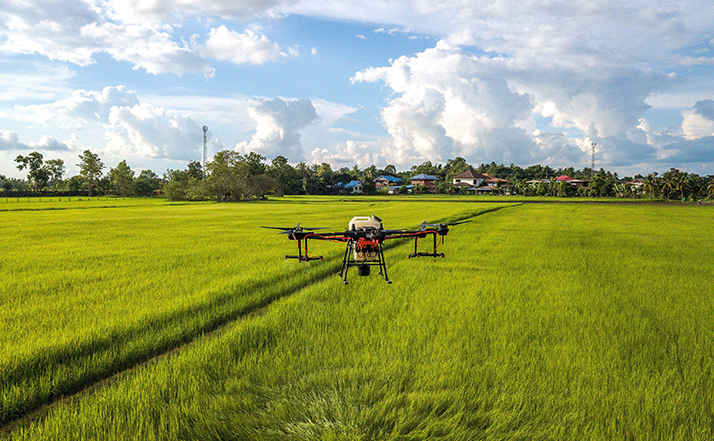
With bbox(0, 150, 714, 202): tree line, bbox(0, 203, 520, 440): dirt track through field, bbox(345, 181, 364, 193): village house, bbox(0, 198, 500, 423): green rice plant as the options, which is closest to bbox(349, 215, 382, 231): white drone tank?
bbox(0, 203, 520, 440): dirt track through field

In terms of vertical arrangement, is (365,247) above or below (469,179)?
below

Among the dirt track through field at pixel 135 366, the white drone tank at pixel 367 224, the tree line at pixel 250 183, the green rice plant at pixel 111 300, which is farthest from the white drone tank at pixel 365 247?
the tree line at pixel 250 183

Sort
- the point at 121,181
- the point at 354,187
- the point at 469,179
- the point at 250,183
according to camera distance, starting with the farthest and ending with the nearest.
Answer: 1. the point at 469,179
2. the point at 354,187
3. the point at 121,181
4. the point at 250,183

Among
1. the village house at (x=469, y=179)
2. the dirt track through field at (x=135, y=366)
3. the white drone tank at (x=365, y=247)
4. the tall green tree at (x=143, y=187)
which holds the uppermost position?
the village house at (x=469, y=179)

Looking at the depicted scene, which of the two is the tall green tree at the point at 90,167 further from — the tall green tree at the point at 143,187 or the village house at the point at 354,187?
the village house at the point at 354,187

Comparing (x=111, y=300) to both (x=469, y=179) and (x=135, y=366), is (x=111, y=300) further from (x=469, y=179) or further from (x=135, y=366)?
(x=469, y=179)

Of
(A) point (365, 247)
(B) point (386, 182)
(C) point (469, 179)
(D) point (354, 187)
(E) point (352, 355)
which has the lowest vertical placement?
(E) point (352, 355)

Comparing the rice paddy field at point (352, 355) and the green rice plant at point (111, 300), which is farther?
the green rice plant at point (111, 300)

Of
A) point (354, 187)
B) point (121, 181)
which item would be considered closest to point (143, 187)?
point (121, 181)

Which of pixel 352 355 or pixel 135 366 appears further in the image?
pixel 135 366

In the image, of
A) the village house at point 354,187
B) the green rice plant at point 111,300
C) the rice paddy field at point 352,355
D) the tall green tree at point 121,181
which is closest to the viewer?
the rice paddy field at point 352,355

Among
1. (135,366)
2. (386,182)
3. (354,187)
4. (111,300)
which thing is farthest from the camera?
(386,182)
